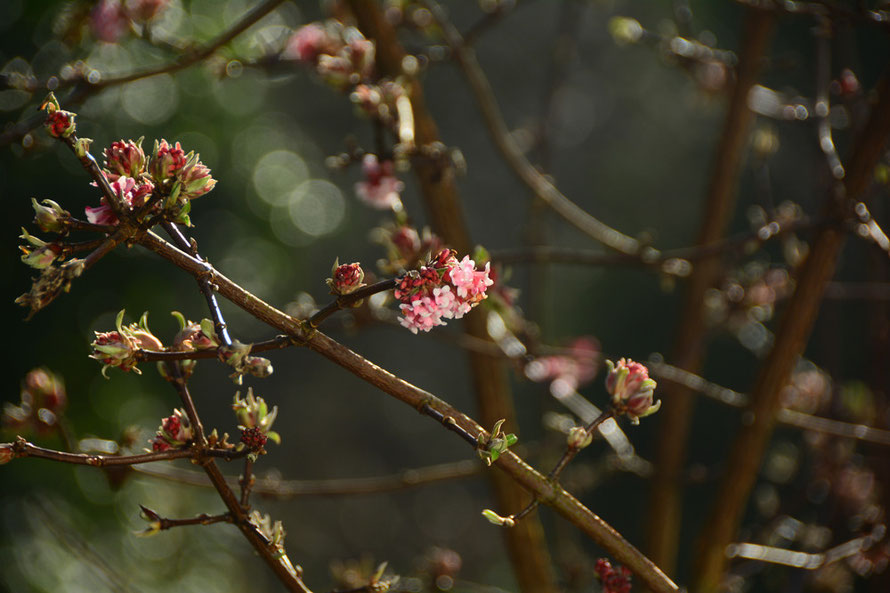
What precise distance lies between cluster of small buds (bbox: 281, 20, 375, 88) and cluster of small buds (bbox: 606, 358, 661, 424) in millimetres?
504

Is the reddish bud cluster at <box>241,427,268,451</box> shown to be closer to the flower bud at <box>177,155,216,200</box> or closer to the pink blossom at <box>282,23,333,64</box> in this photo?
the flower bud at <box>177,155,216,200</box>

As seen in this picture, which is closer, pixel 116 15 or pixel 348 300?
pixel 348 300

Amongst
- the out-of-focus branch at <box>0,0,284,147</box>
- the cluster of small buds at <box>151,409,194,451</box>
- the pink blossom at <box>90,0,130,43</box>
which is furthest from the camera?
the pink blossom at <box>90,0,130,43</box>

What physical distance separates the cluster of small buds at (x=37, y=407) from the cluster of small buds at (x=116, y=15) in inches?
21.7

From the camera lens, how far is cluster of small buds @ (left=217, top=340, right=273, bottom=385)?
0.38 metres

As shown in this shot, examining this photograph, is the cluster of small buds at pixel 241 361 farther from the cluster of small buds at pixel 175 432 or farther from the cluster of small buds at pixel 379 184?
the cluster of small buds at pixel 379 184

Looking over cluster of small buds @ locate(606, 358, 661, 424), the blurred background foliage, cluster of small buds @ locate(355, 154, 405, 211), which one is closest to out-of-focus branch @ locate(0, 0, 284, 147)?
the blurred background foliage

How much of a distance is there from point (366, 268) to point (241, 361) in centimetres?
487

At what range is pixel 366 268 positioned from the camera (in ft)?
17.2

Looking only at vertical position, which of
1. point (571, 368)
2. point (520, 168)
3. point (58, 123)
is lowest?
point (571, 368)

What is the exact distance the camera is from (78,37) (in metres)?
1.02

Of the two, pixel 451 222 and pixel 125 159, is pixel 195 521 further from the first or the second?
pixel 451 222

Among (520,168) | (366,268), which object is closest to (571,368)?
(520,168)

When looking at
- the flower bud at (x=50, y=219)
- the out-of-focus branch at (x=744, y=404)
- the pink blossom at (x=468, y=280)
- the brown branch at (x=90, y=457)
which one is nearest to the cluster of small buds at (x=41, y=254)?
the flower bud at (x=50, y=219)
